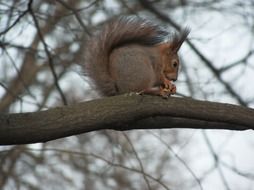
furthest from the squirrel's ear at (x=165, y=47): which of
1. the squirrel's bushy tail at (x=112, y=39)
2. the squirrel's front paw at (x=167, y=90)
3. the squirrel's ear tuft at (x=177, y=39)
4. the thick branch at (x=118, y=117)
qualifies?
the thick branch at (x=118, y=117)

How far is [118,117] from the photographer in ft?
8.62

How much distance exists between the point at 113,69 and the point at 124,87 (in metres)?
0.10

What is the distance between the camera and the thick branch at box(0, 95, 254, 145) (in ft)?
8.36

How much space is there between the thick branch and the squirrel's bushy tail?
41 centimetres

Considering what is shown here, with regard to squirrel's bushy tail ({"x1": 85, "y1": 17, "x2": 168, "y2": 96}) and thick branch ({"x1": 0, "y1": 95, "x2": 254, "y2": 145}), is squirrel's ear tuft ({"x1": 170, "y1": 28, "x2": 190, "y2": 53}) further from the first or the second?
thick branch ({"x1": 0, "y1": 95, "x2": 254, "y2": 145})

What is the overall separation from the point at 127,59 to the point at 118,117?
47 cm

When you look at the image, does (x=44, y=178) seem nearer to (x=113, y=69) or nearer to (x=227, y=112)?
(x=113, y=69)

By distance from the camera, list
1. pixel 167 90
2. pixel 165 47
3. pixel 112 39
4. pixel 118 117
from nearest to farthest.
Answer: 1. pixel 118 117
2. pixel 167 90
3. pixel 112 39
4. pixel 165 47

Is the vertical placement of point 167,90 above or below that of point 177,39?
below

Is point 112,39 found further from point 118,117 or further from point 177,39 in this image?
point 118,117

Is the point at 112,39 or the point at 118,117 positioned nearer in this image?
the point at 118,117

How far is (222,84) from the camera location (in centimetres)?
498

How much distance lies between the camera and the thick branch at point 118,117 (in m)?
2.55

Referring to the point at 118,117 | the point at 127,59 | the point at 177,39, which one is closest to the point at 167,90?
the point at 127,59
